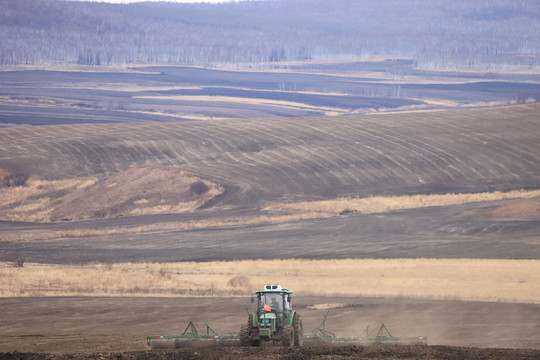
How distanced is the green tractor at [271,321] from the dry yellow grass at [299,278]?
16352 mm

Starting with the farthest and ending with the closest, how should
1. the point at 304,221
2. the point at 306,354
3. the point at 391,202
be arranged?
1. the point at 391,202
2. the point at 304,221
3. the point at 306,354

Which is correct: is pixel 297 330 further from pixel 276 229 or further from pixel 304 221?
pixel 304 221

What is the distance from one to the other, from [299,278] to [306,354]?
22683 millimetres

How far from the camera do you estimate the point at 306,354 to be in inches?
791

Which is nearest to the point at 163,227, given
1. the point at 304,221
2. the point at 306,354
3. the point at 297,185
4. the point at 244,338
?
the point at 304,221

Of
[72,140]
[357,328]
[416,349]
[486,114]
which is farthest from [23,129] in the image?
[416,349]

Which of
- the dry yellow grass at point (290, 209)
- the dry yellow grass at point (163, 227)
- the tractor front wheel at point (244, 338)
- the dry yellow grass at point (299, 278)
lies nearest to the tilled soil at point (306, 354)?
the tractor front wheel at point (244, 338)

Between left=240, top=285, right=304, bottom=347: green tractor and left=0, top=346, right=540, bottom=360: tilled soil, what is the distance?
15.4 inches

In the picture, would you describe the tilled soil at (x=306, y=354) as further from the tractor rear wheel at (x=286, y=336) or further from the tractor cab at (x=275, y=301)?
the tractor cab at (x=275, y=301)

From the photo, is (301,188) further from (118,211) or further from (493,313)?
(493,313)

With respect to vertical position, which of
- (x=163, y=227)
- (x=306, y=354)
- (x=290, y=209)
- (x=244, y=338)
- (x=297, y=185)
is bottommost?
(x=163, y=227)

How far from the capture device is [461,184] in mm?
78938

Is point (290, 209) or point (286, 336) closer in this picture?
point (286, 336)

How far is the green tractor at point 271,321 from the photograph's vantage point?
69.5ft
